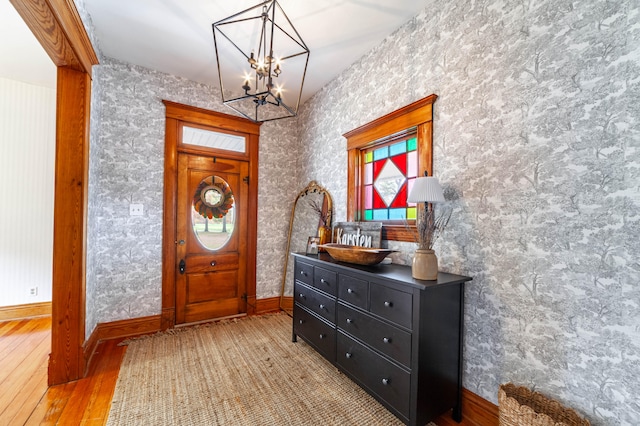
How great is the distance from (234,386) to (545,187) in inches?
96.5

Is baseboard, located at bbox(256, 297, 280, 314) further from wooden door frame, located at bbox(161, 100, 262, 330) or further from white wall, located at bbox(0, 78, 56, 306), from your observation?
white wall, located at bbox(0, 78, 56, 306)

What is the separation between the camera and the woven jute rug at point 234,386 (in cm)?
179

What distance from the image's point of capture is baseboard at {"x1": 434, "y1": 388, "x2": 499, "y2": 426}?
5.54 feet

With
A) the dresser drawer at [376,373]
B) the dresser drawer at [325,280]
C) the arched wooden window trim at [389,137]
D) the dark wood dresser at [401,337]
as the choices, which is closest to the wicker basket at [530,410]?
the dark wood dresser at [401,337]

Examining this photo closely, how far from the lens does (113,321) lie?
2.93 m

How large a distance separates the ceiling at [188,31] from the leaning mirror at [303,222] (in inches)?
56.6

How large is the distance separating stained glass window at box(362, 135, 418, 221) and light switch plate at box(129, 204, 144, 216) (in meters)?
2.43

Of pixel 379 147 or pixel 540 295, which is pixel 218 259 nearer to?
pixel 379 147

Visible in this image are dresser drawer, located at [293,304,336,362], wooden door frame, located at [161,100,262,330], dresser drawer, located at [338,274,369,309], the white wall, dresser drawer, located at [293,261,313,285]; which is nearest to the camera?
dresser drawer, located at [338,274,369,309]

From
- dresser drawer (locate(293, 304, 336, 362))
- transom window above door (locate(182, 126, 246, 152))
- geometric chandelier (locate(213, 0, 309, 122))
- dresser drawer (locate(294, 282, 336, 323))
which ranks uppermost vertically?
geometric chandelier (locate(213, 0, 309, 122))

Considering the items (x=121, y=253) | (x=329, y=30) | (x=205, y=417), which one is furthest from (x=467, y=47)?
(x=121, y=253)

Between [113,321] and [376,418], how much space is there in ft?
9.15

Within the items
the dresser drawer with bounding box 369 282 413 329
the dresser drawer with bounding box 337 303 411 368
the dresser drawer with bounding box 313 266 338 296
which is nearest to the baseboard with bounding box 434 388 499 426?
the dresser drawer with bounding box 337 303 411 368

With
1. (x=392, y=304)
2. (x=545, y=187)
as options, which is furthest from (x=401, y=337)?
(x=545, y=187)
